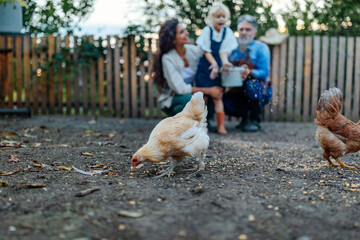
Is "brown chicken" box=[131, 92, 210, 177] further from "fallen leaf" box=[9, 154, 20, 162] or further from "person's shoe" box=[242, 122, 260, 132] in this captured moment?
"person's shoe" box=[242, 122, 260, 132]

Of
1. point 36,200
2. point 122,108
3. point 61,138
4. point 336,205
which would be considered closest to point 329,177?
point 336,205

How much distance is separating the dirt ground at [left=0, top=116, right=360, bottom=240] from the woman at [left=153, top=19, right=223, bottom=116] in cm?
119

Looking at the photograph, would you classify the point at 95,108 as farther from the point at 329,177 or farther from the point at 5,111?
the point at 329,177

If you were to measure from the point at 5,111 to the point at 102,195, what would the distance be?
5320 millimetres

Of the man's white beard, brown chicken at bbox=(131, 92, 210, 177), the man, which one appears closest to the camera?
brown chicken at bbox=(131, 92, 210, 177)

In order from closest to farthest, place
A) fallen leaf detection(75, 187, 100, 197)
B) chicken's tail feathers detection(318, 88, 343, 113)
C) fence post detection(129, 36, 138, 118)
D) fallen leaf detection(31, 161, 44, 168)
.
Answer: fallen leaf detection(75, 187, 100, 197) → fallen leaf detection(31, 161, 44, 168) → chicken's tail feathers detection(318, 88, 343, 113) → fence post detection(129, 36, 138, 118)

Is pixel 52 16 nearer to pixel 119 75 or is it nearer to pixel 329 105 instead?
pixel 119 75

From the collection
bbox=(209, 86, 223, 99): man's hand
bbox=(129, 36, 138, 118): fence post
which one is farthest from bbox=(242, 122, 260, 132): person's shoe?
bbox=(129, 36, 138, 118): fence post

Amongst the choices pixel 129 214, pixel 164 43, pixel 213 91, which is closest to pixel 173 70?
pixel 164 43

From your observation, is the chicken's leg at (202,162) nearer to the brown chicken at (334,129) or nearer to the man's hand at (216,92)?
the brown chicken at (334,129)

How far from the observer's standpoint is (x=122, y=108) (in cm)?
820

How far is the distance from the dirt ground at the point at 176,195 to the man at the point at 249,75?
1570mm

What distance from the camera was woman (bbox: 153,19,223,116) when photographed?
5660 millimetres

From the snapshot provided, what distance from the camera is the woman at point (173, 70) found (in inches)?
223
